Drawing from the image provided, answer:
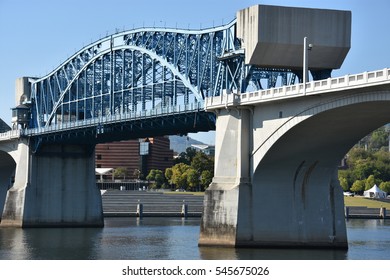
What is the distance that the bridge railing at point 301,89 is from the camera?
82.4 m

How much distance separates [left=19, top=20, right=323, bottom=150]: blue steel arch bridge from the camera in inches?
4333

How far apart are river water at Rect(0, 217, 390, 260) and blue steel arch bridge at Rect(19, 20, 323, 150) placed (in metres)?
12.4

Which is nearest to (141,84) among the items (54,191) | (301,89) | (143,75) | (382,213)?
(143,75)

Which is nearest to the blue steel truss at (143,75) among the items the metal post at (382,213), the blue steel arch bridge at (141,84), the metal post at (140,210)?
the blue steel arch bridge at (141,84)

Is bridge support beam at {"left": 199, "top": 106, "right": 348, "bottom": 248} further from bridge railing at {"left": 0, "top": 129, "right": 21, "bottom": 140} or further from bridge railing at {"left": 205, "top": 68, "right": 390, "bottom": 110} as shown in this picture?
bridge railing at {"left": 0, "top": 129, "right": 21, "bottom": 140}

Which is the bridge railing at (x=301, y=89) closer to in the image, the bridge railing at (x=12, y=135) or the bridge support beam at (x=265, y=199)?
the bridge support beam at (x=265, y=199)

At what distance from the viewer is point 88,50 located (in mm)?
148125

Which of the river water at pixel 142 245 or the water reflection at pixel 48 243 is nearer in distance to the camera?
the river water at pixel 142 245

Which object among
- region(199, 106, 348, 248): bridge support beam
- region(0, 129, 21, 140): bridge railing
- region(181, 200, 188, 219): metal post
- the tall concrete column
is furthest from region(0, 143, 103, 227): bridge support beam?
region(199, 106, 348, 248): bridge support beam

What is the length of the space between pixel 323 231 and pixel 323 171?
18.4 feet

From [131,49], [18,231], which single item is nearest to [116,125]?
[131,49]

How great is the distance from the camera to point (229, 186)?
10012 centimetres

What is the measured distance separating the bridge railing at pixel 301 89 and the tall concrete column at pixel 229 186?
124cm
